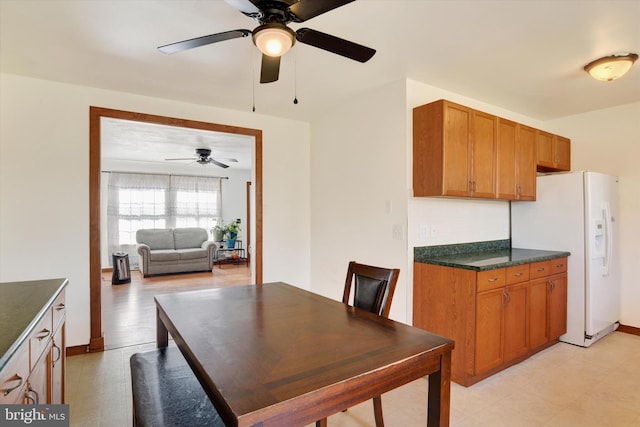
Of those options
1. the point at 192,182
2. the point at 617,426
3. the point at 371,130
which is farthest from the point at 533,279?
the point at 192,182

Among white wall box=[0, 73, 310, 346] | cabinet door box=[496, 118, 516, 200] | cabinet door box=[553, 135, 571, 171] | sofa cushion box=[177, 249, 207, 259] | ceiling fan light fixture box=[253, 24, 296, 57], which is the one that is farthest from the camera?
sofa cushion box=[177, 249, 207, 259]

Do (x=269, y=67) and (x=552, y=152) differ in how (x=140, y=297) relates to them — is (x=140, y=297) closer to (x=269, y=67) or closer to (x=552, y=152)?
(x=269, y=67)

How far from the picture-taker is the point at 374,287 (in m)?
1.81

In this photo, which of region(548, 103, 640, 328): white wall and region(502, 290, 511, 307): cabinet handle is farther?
region(548, 103, 640, 328): white wall

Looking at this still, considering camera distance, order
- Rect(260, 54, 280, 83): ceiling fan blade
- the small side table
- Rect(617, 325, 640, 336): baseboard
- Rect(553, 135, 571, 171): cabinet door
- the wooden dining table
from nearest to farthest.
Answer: the wooden dining table < Rect(260, 54, 280, 83): ceiling fan blade < Rect(617, 325, 640, 336): baseboard < Rect(553, 135, 571, 171): cabinet door < the small side table

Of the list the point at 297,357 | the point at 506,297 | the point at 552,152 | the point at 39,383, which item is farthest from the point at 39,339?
the point at 552,152

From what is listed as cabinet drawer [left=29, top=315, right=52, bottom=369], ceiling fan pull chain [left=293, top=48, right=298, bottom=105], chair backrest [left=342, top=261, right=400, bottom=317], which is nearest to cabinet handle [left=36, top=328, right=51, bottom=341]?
cabinet drawer [left=29, top=315, right=52, bottom=369]

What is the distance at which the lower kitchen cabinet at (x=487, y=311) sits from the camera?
2475 mm

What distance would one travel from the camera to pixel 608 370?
272 centimetres

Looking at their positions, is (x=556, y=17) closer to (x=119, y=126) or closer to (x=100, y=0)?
(x=100, y=0)

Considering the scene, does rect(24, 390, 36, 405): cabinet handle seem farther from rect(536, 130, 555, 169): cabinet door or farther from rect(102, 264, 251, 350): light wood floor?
rect(536, 130, 555, 169): cabinet door

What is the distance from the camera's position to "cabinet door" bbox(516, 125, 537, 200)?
10.8ft

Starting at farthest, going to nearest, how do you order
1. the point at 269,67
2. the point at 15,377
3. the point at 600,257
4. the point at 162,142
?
1. the point at 162,142
2. the point at 600,257
3. the point at 269,67
4. the point at 15,377

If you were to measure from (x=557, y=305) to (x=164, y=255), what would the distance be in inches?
260
